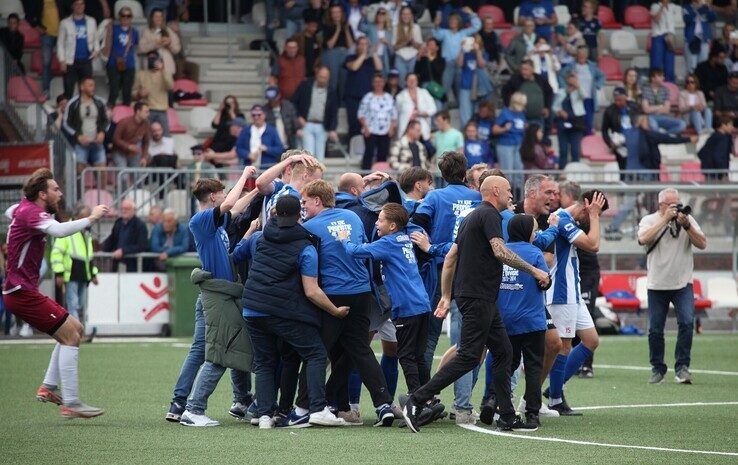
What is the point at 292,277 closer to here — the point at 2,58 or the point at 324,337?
the point at 324,337

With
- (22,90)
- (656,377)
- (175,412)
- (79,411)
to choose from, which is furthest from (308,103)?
(79,411)

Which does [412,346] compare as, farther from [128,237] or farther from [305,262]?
[128,237]

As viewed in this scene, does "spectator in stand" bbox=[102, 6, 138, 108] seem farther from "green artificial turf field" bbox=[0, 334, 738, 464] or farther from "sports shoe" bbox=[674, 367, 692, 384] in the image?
"sports shoe" bbox=[674, 367, 692, 384]

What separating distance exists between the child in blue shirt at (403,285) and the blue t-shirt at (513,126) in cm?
1527

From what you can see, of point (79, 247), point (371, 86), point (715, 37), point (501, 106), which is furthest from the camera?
point (715, 37)

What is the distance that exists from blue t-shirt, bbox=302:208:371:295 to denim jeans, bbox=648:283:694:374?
5504 millimetres

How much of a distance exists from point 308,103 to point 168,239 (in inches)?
200

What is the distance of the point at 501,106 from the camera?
2925 cm

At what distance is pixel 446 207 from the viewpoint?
12102mm

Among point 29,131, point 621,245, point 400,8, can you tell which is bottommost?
point 621,245

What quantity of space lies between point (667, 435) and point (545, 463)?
196 cm

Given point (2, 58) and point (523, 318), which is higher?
point (2, 58)

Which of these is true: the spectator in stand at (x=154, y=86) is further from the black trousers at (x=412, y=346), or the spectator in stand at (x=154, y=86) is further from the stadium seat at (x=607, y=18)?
the black trousers at (x=412, y=346)

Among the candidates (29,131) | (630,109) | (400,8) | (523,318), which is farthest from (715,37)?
(523,318)
